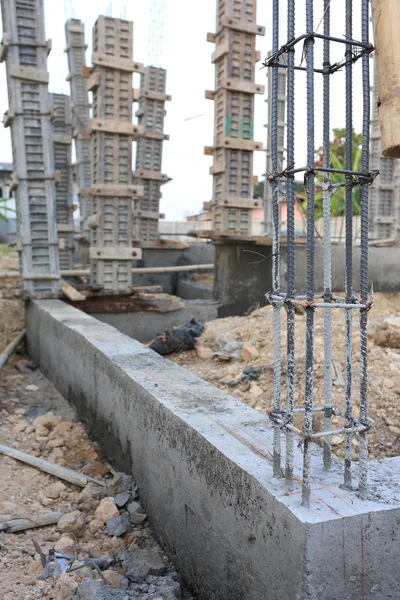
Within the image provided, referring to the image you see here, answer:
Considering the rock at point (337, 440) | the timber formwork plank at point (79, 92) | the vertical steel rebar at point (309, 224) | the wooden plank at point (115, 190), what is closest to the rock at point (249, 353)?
the rock at point (337, 440)

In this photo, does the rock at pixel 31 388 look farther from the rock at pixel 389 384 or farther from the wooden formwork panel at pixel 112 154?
the rock at pixel 389 384

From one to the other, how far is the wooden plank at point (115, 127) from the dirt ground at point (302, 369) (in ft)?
12.3

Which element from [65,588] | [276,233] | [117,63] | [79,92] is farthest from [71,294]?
[79,92]

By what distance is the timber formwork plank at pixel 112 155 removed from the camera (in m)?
8.73

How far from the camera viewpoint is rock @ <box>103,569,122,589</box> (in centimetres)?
273

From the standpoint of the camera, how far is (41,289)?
8258 mm

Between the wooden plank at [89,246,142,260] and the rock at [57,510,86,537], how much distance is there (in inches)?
229

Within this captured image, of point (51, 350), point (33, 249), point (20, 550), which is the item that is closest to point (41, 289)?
point (33, 249)

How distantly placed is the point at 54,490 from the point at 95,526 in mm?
601

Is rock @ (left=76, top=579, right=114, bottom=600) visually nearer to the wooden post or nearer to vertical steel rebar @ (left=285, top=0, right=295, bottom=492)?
vertical steel rebar @ (left=285, top=0, right=295, bottom=492)

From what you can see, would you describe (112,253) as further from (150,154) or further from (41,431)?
(150,154)

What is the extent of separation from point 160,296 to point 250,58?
14.9ft

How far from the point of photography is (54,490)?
376 cm

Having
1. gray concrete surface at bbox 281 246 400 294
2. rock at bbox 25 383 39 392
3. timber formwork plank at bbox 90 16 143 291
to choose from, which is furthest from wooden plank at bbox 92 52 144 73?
rock at bbox 25 383 39 392
